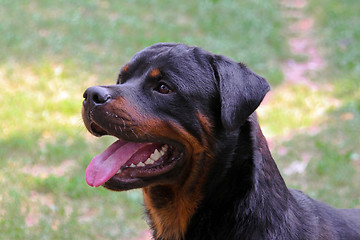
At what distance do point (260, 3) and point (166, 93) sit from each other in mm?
10150

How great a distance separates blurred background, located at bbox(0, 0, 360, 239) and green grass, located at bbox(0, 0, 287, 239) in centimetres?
2

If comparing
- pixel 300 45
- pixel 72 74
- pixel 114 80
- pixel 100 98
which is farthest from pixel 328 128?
pixel 100 98

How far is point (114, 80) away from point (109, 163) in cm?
587

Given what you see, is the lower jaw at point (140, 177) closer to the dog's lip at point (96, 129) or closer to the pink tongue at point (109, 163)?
the pink tongue at point (109, 163)

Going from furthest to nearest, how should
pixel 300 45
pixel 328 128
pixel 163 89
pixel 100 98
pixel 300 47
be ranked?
pixel 300 45 → pixel 300 47 → pixel 328 128 → pixel 163 89 → pixel 100 98

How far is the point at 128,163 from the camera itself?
10.5ft

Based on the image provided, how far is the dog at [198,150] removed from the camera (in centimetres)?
301

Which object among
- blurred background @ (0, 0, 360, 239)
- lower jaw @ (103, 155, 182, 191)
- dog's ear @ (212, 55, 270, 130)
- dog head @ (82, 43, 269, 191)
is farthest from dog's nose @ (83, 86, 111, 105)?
blurred background @ (0, 0, 360, 239)

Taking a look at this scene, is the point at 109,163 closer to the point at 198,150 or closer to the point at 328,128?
the point at 198,150

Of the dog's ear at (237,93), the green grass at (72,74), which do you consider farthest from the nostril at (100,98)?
the green grass at (72,74)

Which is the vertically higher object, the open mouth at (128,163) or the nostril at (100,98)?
the nostril at (100,98)

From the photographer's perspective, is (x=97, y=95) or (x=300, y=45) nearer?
(x=97, y=95)

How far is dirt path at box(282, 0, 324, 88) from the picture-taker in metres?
9.58

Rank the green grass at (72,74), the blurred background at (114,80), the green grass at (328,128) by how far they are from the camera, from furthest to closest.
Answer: the green grass at (328,128)
the blurred background at (114,80)
the green grass at (72,74)
